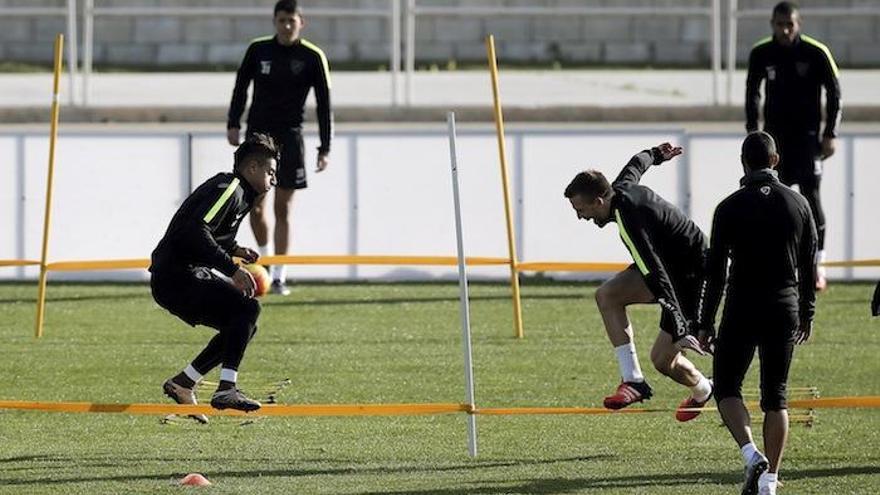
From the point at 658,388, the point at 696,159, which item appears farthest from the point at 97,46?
the point at 658,388

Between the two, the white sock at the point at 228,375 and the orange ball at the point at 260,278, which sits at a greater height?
the orange ball at the point at 260,278

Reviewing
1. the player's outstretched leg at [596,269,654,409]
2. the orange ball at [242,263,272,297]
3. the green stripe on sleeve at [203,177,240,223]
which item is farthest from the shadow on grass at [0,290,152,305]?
the player's outstretched leg at [596,269,654,409]

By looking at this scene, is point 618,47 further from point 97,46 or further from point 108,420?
point 108,420

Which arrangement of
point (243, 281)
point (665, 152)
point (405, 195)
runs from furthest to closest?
1. point (405, 195)
2. point (665, 152)
3. point (243, 281)

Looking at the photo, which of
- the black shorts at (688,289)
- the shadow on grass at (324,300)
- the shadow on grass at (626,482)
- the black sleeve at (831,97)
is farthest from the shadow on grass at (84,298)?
the shadow on grass at (626,482)

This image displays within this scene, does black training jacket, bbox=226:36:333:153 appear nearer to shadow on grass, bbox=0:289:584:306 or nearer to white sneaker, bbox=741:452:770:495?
shadow on grass, bbox=0:289:584:306

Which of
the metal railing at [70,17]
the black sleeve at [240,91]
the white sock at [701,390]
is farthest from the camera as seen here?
the metal railing at [70,17]

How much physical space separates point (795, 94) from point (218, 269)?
7.15 meters

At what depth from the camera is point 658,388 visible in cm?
1309

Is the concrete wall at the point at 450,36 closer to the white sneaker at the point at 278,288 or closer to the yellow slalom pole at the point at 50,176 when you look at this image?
the white sneaker at the point at 278,288

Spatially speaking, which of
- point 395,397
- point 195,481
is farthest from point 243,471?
point 395,397

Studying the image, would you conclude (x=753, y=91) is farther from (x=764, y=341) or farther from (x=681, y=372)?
(x=764, y=341)

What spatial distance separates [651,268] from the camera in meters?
10.3

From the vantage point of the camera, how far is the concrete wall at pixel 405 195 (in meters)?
17.9
